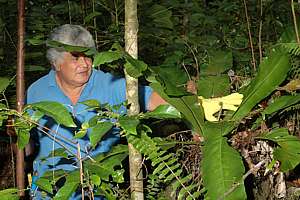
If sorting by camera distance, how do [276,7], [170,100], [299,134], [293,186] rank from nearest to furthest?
[170,100] < [299,134] < [293,186] < [276,7]

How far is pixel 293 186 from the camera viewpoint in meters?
3.38

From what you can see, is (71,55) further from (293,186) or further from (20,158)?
(293,186)

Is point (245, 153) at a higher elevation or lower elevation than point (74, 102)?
lower

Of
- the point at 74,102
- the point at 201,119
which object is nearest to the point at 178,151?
the point at 201,119

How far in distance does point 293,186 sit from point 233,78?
4.32ft

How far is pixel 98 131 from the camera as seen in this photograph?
5.04ft

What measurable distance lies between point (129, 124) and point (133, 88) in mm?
361

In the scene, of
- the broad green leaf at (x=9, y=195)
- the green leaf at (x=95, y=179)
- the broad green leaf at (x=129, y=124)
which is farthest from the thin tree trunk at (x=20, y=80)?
the broad green leaf at (x=129, y=124)

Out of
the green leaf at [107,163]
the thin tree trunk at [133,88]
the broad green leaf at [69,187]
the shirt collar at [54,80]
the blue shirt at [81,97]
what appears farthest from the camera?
the shirt collar at [54,80]

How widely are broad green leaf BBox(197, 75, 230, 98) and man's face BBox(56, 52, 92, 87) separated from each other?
0.78 m

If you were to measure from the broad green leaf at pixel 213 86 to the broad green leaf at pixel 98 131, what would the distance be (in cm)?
78

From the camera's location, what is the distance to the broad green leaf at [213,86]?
2.23 metres

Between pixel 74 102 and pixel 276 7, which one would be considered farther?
pixel 276 7

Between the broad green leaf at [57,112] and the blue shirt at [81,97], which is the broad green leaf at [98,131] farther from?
the blue shirt at [81,97]
